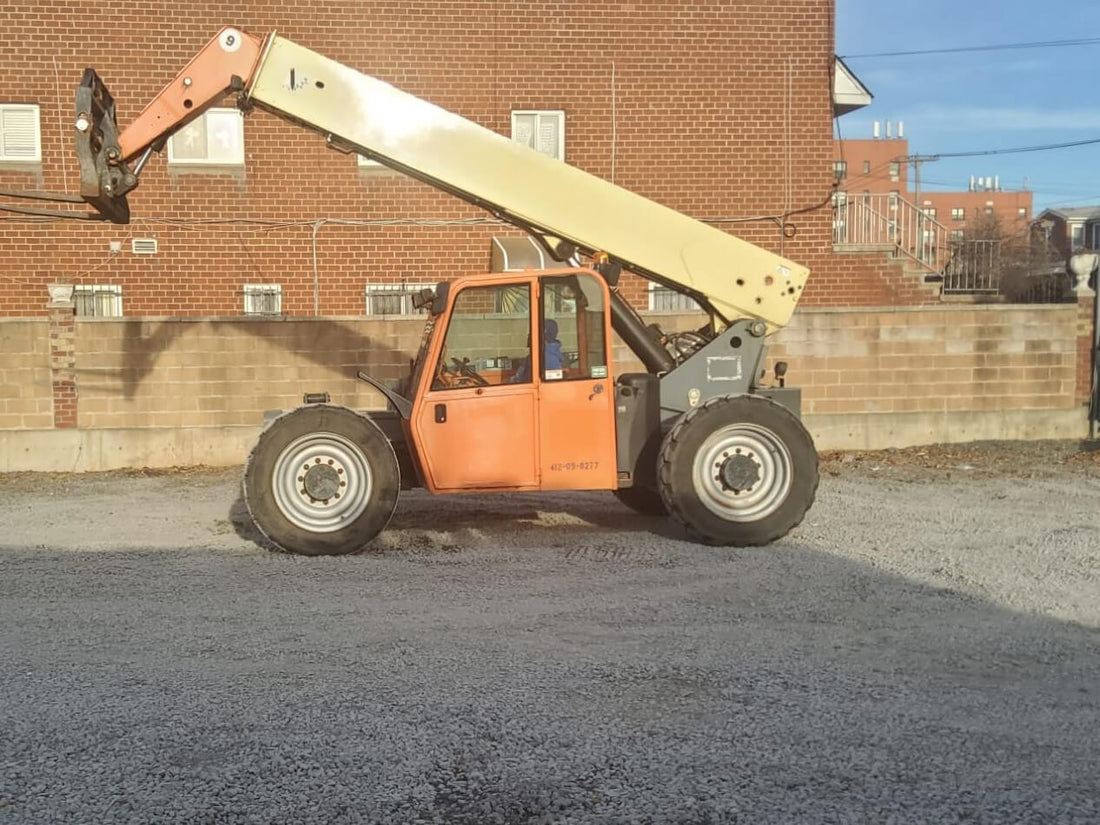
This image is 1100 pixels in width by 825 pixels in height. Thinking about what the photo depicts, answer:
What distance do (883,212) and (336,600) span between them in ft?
44.9

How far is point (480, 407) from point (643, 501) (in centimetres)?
236

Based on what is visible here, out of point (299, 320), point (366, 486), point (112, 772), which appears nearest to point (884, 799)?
point (112, 772)

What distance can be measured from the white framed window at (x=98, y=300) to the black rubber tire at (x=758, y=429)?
1083 centimetres

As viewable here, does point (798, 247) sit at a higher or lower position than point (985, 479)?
higher

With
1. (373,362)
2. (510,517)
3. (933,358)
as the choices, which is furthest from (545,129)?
(510,517)

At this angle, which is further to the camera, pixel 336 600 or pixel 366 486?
pixel 366 486

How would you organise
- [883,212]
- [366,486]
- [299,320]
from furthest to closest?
1. [883,212]
2. [299,320]
3. [366,486]

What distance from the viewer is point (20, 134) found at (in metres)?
15.4

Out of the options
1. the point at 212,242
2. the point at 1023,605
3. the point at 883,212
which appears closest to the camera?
the point at 1023,605

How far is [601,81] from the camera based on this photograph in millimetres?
16047

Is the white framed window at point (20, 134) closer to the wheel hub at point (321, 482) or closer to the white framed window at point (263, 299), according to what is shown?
the white framed window at point (263, 299)

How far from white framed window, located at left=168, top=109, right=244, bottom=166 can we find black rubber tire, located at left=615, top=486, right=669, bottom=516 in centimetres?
932

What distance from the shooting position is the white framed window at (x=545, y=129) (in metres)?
16.1

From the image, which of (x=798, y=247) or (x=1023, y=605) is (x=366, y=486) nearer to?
(x=1023, y=605)
